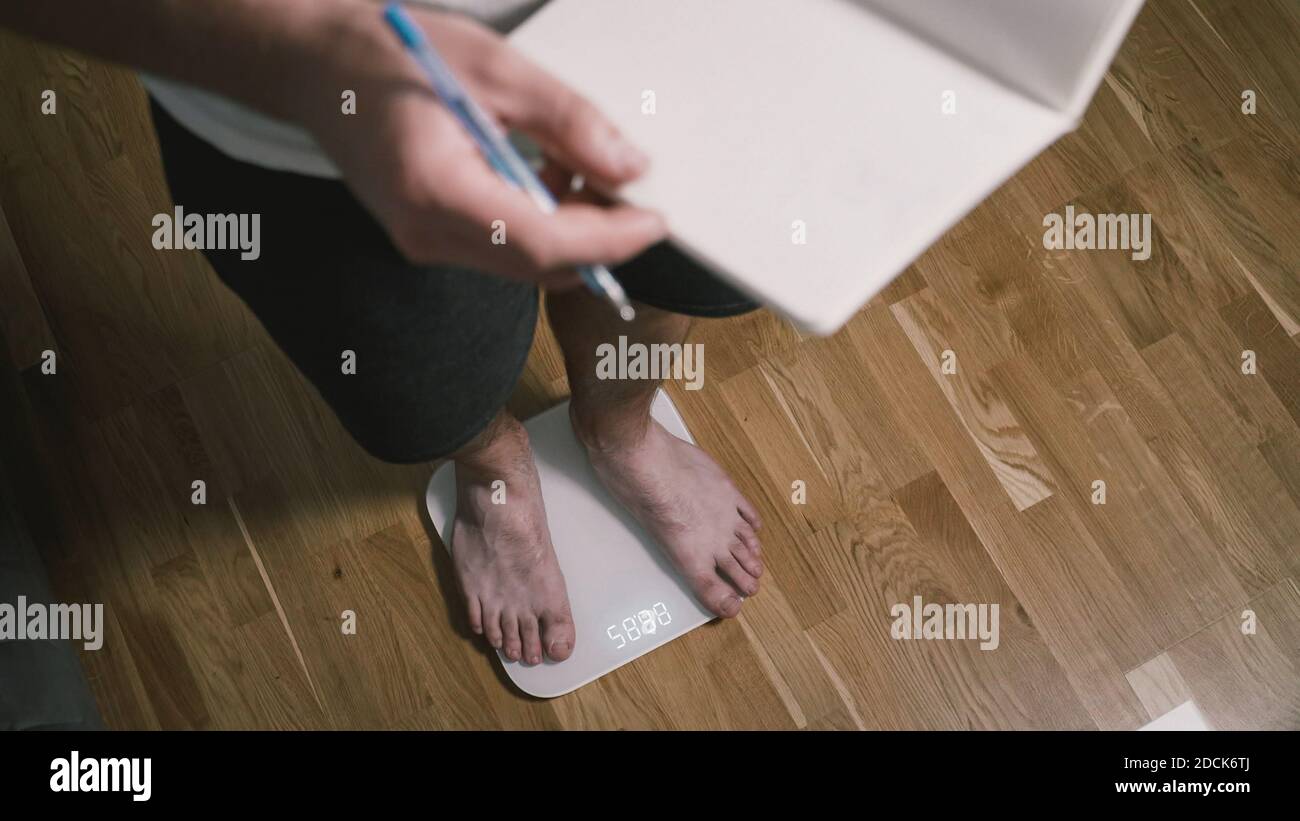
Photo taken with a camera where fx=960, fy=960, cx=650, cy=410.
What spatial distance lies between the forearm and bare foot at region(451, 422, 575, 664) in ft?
1.75

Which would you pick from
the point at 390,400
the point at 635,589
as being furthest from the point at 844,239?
the point at 635,589

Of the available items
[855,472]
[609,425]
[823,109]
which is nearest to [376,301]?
[823,109]

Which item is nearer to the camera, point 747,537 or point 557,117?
point 557,117

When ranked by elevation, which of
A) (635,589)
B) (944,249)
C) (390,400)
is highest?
(944,249)

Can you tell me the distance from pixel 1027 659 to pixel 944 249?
46cm

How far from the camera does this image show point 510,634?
3.16ft

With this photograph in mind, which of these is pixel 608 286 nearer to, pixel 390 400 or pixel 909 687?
pixel 390 400

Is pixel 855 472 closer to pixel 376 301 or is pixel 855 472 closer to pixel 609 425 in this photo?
pixel 609 425

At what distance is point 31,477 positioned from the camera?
3.46 ft

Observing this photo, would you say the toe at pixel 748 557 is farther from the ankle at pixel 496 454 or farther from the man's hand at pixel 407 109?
the man's hand at pixel 407 109

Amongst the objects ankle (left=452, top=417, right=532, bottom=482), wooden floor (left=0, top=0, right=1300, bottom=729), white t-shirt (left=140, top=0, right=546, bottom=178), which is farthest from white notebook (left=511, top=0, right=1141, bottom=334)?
wooden floor (left=0, top=0, right=1300, bottom=729)

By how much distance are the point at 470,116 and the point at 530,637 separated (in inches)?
26.4

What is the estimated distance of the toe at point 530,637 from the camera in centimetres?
96

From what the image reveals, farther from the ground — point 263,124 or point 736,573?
point 263,124
